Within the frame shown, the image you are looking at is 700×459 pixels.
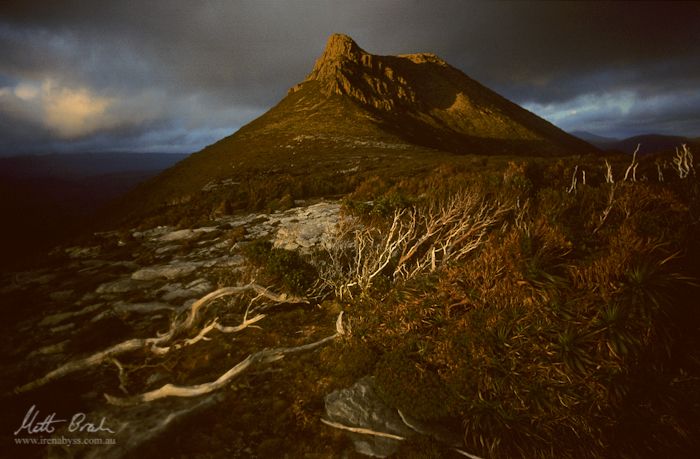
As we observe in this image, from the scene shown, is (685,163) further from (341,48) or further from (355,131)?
(341,48)

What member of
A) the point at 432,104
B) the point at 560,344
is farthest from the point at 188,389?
the point at 432,104

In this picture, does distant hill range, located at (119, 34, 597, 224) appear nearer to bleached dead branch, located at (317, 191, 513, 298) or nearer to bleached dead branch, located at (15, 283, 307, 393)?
bleached dead branch, located at (317, 191, 513, 298)

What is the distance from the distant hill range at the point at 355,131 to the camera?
1304 inches

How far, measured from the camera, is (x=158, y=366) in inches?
243

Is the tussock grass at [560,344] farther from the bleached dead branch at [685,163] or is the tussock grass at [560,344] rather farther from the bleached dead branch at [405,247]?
the bleached dead branch at [685,163]

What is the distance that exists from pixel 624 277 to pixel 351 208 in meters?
8.80

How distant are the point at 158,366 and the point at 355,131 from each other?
4975 cm

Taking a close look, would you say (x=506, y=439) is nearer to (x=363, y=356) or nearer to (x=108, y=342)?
(x=363, y=356)

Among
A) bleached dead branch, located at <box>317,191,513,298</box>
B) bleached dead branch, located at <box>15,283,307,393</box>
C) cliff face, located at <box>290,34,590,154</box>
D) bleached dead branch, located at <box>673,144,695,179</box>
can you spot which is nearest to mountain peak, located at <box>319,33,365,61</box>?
cliff face, located at <box>290,34,590,154</box>

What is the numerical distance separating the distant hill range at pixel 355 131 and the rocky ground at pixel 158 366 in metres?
9.11

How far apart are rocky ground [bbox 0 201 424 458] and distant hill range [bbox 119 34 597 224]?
9.11m

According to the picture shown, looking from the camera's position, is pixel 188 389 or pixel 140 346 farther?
pixel 140 346

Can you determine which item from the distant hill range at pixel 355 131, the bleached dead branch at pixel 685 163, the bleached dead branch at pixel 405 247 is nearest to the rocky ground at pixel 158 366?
the bleached dead branch at pixel 405 247

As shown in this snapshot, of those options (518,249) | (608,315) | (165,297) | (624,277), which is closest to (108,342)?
(165,297)
